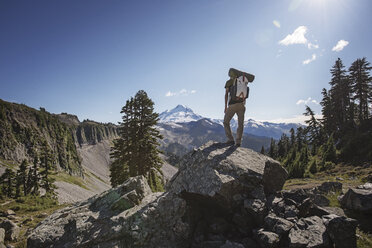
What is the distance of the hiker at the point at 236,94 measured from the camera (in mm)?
8433

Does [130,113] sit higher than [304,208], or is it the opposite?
[130,113]

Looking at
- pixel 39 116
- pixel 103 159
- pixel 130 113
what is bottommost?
pixel 103 159

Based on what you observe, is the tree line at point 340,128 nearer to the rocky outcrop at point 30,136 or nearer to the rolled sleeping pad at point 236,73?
the rolled sleeping pad at point 236,73

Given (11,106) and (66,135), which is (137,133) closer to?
(11,106)

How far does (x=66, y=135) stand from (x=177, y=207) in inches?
4269

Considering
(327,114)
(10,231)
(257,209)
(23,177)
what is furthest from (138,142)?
(327,114)

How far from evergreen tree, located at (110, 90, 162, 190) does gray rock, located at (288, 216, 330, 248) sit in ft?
61.0

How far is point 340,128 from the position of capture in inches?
1713

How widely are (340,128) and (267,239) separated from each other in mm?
53194

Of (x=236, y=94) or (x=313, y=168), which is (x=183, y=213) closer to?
(x=236, y=94)

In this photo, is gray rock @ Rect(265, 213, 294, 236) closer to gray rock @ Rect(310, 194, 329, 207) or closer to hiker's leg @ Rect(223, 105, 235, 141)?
gray rock @ Rect(310, 194, 329, 207)

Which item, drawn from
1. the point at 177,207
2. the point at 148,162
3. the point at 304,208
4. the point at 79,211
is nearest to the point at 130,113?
the point at 148,162

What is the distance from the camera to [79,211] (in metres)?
6.72

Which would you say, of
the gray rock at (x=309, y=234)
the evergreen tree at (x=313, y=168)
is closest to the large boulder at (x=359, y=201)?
the gray rock at (x=309, y=234)
